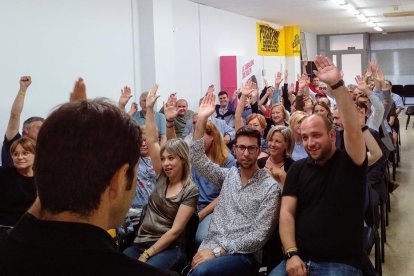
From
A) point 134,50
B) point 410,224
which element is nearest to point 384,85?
point 410,224

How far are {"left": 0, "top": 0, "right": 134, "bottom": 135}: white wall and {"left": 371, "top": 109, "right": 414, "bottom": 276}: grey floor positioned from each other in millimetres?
3286

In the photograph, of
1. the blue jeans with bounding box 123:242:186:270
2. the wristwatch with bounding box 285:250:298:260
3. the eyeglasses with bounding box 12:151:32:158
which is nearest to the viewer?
the wristwatch with bounding box 285:250:298:260

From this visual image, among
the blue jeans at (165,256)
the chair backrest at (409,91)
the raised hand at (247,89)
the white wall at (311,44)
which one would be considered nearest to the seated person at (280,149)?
the blue jeans at (165,256)

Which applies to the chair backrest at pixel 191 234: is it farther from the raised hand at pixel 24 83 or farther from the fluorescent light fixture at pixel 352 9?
the fluorescent light fixture at pixel 352 9

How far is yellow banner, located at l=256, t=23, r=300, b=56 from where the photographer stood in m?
12.2

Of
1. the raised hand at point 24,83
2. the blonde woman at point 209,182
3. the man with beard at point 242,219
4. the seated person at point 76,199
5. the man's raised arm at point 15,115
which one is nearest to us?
the seated person at point 76,199

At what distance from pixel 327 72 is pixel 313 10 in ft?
30.6

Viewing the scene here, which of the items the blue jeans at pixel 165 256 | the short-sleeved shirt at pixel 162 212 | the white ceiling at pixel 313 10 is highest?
the white ceiling at pixel 313 10

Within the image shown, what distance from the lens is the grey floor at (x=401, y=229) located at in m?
3.72

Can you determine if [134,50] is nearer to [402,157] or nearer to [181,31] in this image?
[181,31]

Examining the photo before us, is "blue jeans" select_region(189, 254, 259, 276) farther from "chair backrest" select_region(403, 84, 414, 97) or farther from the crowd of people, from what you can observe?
"chair backrest" select_region(403, 84, 414, 97)

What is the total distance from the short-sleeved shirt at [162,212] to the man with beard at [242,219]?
19 cm

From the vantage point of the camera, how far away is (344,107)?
2287 mm

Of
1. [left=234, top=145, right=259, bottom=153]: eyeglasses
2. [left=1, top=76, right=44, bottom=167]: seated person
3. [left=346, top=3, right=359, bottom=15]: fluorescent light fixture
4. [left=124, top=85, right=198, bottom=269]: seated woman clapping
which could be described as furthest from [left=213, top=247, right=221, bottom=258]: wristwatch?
[left=346, top=3, right=359, bottom=15]: fluorescent light fixture
